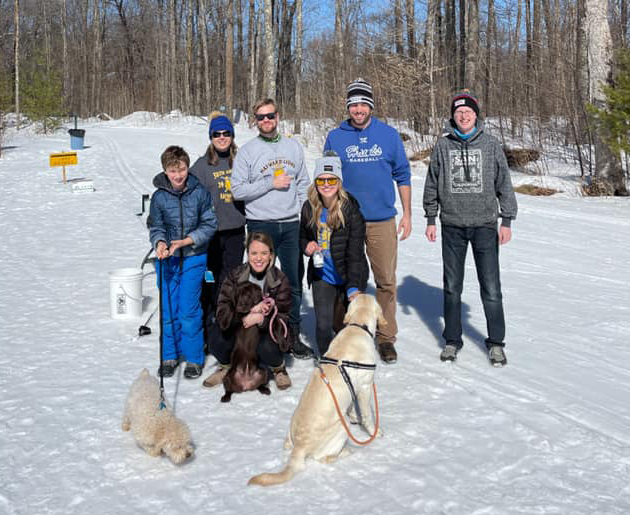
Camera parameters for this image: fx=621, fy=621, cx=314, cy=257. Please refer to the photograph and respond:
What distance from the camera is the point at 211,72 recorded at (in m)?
54.1

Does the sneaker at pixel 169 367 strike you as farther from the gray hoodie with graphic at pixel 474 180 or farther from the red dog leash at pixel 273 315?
the gray hoodie with graphic at pixel 474 180

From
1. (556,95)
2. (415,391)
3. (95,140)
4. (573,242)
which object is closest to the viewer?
(415,391)

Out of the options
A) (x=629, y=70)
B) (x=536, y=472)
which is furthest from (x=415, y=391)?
(x=629, y=70)

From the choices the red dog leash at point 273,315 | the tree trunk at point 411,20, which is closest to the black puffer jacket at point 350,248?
the red dog leash at point 273,315

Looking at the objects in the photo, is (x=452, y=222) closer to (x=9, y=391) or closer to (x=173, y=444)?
(x=173, y=444)

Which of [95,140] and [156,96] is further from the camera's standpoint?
[156,96]

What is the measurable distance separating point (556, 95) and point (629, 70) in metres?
4.09

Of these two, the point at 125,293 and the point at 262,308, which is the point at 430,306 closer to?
the point at 262,308

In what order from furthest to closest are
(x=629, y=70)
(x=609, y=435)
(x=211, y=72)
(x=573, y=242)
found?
(x=211, y=72) → (x=629, y=70) → (x=573, y=242) → (x=609, y=435)

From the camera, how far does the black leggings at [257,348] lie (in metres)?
4.68

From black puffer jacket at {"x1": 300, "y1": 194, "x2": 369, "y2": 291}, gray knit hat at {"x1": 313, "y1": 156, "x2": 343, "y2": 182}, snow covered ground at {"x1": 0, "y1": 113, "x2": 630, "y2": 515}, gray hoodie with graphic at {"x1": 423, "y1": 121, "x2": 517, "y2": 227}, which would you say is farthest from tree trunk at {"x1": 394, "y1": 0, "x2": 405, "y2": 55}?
black puffer jacket at {"x1": 300, "y1": 194, "x2": 369, "y2": 291}

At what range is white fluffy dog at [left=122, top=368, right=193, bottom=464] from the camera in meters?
3.51

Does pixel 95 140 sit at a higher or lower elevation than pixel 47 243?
higher

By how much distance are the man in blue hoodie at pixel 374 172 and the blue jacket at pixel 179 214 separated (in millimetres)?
1188
